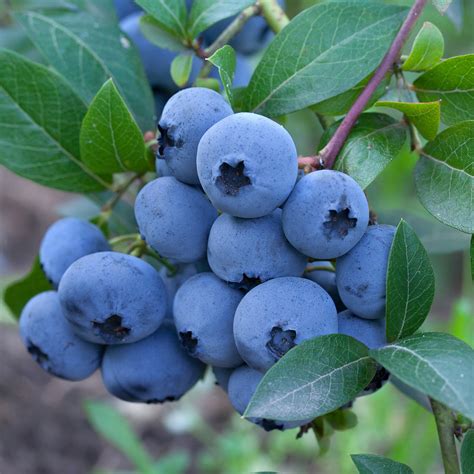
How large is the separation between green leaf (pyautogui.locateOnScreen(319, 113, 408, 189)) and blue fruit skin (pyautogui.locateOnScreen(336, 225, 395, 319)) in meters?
0.08

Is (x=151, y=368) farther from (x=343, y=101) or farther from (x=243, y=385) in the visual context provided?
(x=343, y=101)

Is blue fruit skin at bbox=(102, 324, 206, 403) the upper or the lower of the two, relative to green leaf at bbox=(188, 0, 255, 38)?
lower

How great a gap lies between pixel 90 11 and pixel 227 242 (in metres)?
0.72

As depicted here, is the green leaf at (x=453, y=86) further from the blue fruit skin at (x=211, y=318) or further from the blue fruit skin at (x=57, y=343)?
the blue fruit skin at (x=57, y=343)

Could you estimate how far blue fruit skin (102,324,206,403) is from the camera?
93 cm

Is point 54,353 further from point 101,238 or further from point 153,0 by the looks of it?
point 153,0

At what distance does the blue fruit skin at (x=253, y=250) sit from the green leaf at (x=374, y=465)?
8.7 inches

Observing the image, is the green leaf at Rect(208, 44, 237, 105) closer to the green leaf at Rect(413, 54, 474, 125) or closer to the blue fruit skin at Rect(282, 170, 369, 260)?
the blue fruit skin at Rect(282, 170, 369, 260)

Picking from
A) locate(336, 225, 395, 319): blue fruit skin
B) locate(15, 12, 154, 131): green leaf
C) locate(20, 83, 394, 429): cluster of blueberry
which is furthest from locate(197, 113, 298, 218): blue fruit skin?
locate(15, 12, 154, 131): green leaf

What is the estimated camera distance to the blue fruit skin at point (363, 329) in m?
0.82

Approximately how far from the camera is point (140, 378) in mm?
931

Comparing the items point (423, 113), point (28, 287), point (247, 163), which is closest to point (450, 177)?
point (423, 113)

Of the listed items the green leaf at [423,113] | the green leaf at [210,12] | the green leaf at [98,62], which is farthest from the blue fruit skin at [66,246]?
the green leaf at [423,113]

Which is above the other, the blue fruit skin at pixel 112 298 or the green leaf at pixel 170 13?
the green leaf at pixel 170 13
